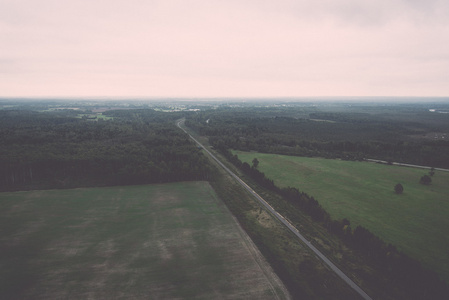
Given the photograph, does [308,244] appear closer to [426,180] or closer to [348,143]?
[426,180]

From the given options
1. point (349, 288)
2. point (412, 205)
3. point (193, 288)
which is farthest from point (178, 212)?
point (412, 205)

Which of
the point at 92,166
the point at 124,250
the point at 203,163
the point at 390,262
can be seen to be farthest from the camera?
the point at 203,163

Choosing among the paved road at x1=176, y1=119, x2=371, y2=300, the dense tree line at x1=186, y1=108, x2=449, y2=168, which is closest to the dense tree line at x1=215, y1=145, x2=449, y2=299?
the paved road at x1=176, y1=119, x2=371, y2=300

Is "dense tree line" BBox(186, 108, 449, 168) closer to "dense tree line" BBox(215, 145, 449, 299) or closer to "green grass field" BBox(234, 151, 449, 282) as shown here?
"green grass field" BBox(234, 151, 449, 282)

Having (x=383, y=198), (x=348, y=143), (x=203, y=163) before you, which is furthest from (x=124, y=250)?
(x=348, y=143)

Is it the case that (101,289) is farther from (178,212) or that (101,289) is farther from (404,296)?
(404,296)
